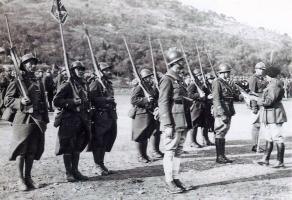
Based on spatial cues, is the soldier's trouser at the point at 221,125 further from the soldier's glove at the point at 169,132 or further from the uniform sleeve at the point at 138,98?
the soldier's glove at the point at 169,132

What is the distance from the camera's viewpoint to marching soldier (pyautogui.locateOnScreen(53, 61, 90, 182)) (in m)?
6.80

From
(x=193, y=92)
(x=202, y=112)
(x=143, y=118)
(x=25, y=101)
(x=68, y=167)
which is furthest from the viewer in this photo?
(x=202, y=112)

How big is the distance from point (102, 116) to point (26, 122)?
1.54 metres

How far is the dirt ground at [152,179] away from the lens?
624cm

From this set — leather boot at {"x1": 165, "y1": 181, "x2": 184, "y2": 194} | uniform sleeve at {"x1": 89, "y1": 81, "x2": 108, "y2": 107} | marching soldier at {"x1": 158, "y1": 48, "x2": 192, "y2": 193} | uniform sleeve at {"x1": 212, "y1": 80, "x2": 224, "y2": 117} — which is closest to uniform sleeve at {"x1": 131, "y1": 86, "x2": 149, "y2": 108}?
uniform sleeve at {"x1": 89, "y1": 81, "x2": 108, "y2": 107}

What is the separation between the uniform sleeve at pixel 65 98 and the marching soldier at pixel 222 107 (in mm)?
2883

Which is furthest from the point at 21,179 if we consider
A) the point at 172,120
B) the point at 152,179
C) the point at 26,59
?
the point at 172,120

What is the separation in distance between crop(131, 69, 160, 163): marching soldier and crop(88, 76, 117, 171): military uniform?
0.96m

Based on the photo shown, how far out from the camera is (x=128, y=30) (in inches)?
2037

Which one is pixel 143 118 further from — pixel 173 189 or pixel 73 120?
pixel 173 189

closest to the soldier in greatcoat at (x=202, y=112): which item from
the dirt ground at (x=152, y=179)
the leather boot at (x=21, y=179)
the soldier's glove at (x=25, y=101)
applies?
the dirt ground at (x=152, y=179)

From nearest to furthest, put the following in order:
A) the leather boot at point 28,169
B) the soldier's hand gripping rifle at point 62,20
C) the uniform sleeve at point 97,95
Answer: the leather boot at point 28,169, the soldier's hand gripping rifle at point 62,20, the uniform sleeve at point 97,95

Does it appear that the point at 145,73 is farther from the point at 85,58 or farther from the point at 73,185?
the point at 85,58

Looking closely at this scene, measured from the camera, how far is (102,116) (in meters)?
7.59
